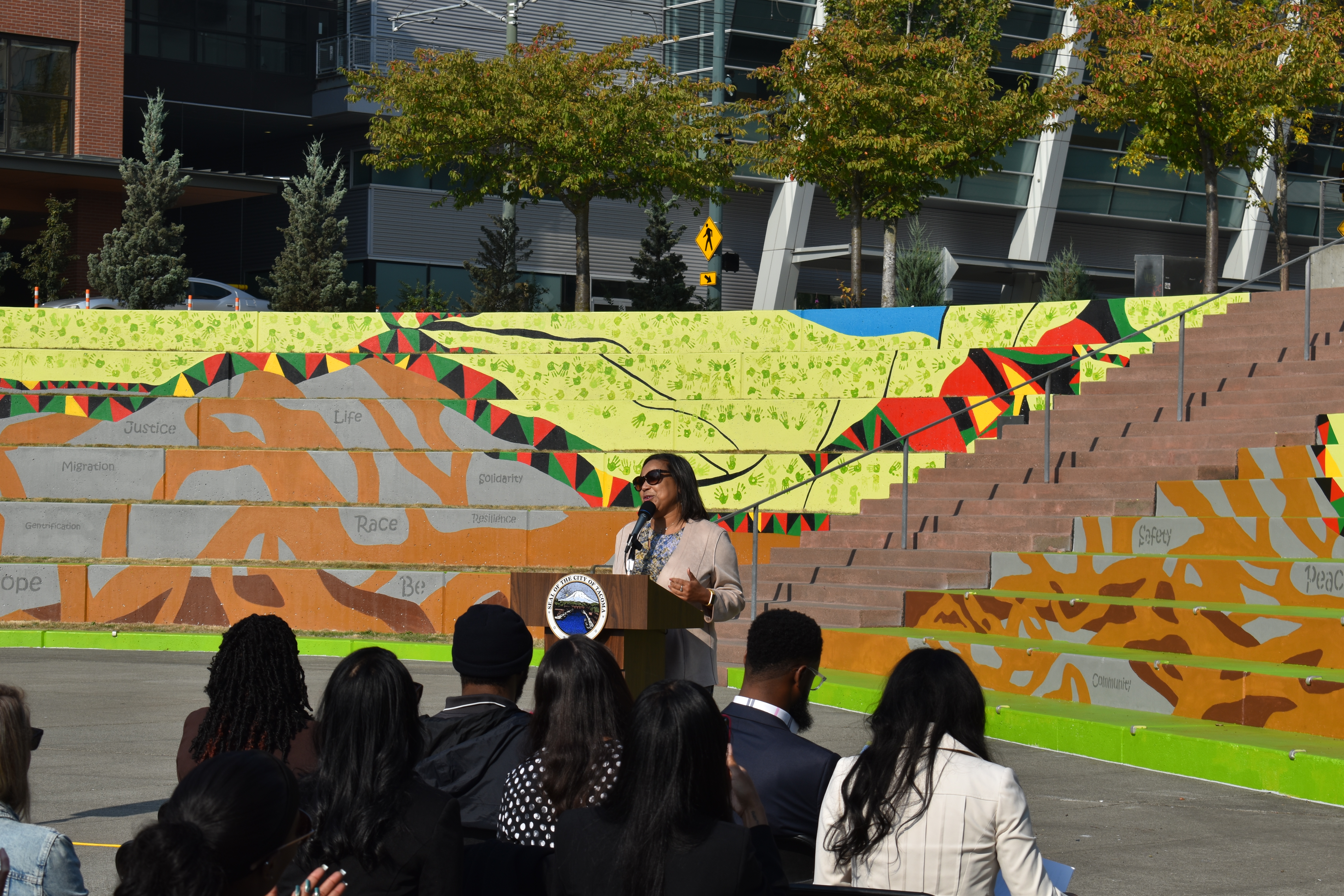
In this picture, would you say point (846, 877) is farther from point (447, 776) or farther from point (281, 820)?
point (281, 820)

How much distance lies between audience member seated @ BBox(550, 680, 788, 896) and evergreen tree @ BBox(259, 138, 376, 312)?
27454mm

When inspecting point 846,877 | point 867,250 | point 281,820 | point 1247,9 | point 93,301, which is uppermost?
point 1247,9

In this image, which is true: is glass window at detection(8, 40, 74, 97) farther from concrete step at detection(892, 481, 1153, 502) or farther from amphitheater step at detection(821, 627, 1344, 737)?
amphitheater step at detection(821, 627, 1344, 737)

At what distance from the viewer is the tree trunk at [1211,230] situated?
23.6 metres

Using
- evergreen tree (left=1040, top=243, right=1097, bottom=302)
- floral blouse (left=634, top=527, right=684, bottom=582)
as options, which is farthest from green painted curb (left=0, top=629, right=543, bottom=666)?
evergreen tree (left=1040, top=243, right=1097, bottom=302)

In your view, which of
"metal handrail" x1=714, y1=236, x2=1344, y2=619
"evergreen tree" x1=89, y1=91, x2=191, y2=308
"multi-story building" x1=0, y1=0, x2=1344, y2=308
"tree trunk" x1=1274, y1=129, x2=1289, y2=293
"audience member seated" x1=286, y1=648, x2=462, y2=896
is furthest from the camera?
"multi-story building" x1=0, y1=0, x2=1344, y2=308

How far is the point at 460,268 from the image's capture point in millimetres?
37188

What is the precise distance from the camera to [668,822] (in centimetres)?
313

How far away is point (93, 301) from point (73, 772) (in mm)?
19429

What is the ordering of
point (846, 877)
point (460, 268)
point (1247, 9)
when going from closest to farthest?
point (846, 877) → point (1247, 9) → point (460, 268)

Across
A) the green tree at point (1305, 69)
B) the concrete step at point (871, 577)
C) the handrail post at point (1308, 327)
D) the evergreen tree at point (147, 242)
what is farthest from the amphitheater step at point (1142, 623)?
the evergreen tree at point (147, 242)

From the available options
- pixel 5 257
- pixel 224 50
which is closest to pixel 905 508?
pixel 5 257

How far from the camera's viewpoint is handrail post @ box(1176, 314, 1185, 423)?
15.6 m

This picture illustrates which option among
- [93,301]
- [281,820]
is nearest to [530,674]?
[281,820]
